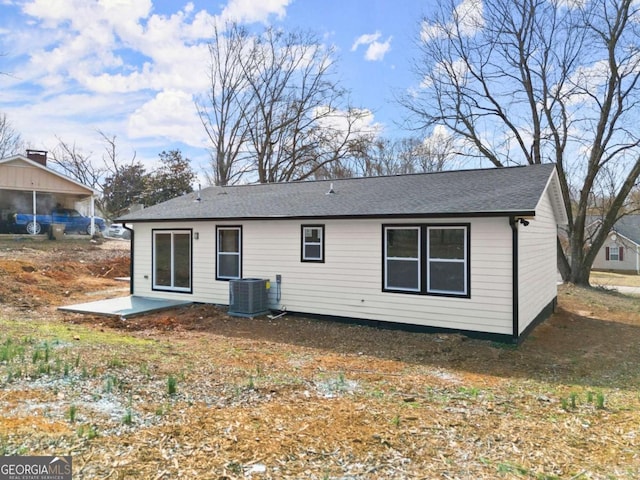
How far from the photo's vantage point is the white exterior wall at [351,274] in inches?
311

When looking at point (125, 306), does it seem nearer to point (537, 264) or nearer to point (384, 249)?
point (384, 249)

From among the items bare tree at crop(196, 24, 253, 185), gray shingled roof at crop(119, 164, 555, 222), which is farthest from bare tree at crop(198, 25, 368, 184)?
gray shingled roof at crop(119, 164, 555, 222)

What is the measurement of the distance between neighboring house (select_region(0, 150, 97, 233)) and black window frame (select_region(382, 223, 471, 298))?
1987 centimetres

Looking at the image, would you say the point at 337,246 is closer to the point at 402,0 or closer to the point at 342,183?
the point at 342,183

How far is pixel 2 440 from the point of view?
128 inches

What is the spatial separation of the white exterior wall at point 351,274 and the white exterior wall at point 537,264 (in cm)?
47

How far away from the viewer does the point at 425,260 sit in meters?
8.54

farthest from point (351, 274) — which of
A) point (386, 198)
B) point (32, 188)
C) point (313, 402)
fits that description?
point (32, 188)

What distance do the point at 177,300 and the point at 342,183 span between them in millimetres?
5593

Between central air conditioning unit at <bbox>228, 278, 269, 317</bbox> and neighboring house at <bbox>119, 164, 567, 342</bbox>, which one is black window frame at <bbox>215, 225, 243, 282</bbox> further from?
central air conditioning unit at <bbox>228, 278, 269, 317</bbox>

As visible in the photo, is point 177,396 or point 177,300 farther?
point 177,300

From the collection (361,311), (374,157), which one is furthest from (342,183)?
(374,157)

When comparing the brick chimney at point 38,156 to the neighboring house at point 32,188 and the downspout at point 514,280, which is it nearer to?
the neighboring house at point 32,188

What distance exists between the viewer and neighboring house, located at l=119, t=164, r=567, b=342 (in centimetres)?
796
